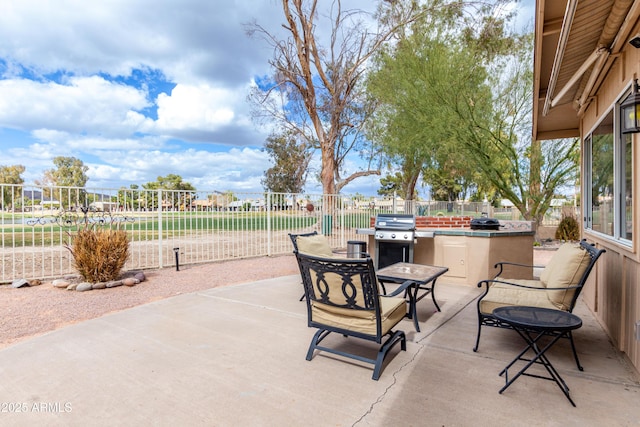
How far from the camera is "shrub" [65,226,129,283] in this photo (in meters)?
5.83

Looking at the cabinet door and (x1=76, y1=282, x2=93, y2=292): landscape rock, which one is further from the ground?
the cabinet door

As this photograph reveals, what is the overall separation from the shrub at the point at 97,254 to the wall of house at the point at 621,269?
708 cm

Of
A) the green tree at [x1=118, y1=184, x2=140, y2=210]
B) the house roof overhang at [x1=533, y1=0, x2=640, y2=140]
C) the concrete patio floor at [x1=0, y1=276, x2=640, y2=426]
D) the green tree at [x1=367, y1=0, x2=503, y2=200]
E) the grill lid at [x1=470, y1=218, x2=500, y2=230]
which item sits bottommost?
the concrete patio floor at [x1=0, y1=276, x2=640, y2=426]

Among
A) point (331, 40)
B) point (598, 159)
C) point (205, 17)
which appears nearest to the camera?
point (598, 159)

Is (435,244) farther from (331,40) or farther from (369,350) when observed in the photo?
(331,40)

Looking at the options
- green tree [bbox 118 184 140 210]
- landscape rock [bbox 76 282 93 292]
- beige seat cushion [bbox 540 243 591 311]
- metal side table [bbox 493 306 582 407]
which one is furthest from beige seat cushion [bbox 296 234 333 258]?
green tree [bbox 118 184 140 210]

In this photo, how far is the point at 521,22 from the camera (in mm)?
12359

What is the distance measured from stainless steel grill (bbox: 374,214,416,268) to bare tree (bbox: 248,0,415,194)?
394 inches

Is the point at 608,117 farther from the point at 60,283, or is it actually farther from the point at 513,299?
the point at 60,283

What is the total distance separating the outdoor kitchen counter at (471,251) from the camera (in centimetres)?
579

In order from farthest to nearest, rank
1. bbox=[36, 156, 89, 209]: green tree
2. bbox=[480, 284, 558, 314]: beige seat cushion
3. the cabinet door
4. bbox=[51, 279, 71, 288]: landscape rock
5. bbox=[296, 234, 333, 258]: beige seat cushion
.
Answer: bbox=[36, 156, 89, 209]: green tree → the cabinet door → bbox=[51, 279, 71, 288]: landscape rock → bbox=[296, 234, 333, 258]: beige seat cushion → bbox=[480, 284, 558, 314]: beige seat cushion

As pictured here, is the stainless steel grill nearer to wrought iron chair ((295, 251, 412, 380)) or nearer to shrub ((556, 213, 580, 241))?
wrought iron chair ((295, 251, 412, 380))

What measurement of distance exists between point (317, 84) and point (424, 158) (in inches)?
252

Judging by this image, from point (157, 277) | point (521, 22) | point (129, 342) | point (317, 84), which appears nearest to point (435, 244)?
point (129, 342)
